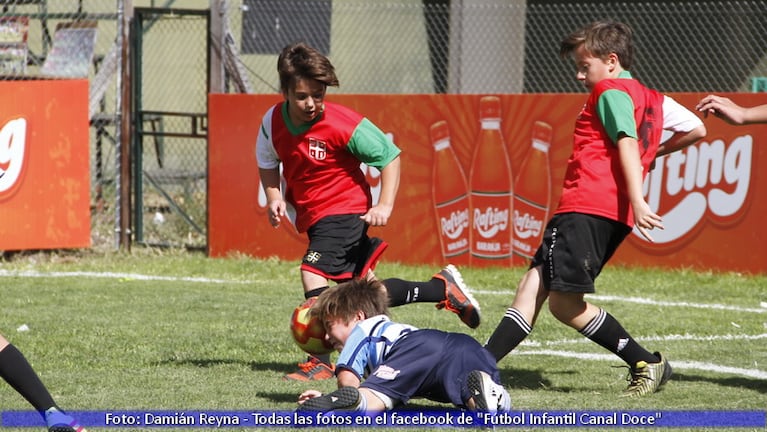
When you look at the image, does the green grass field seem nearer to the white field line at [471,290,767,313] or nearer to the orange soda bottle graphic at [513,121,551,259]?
the white field line at [471,290,767,313]

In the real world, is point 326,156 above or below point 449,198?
above

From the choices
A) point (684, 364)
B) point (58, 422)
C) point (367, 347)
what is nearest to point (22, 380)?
point (58, 422)

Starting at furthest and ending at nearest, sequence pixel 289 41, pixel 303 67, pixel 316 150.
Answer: pixel 289 41, pixel 316 150, pixel 303 67

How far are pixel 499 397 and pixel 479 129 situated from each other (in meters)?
6.76

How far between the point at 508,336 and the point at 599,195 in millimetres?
766

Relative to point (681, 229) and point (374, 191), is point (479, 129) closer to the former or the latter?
point (374, 191)

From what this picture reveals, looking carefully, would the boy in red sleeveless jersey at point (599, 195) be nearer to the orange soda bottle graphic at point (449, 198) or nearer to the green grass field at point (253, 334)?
the green grass field at point (253, 334)

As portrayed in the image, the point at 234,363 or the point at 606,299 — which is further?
the point at 606,299

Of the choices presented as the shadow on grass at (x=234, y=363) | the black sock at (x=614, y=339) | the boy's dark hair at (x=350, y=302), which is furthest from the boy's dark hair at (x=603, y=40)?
the shadow on grass at (x=234, y=363)

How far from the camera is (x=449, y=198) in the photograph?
11.5 metres

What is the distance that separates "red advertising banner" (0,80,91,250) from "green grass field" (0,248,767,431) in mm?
287

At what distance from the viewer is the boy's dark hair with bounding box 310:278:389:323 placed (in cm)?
521

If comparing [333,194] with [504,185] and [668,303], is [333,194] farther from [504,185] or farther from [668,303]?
[504,185]

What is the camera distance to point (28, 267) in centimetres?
1152
